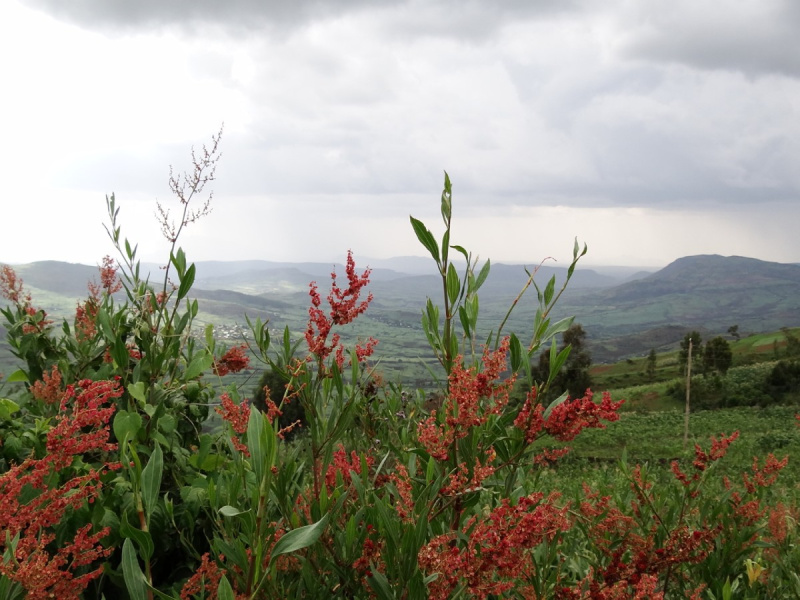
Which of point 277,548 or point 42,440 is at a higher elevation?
point 277,548

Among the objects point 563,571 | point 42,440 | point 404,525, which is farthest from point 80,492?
point 563,571

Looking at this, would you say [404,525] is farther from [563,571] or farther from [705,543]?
[705,543]

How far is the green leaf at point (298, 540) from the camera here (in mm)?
1275

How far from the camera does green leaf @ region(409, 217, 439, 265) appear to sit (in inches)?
76.7

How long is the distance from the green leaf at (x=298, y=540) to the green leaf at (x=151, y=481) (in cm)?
42

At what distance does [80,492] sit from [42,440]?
911mm

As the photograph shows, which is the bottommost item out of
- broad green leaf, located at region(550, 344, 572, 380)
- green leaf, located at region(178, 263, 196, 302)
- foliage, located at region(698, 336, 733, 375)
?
foliage, located at region(698, 336, 733, 375)

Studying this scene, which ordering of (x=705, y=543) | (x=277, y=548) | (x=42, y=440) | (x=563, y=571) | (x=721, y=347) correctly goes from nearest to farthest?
(x=277, y=548) → (x=42, y=440) → (x=705, y=543) → (x=563, y=571) → (x=721, y=347)

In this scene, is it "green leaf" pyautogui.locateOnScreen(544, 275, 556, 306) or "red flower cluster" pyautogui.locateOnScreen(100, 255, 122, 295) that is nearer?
"green leaf" pyautogui.locateOnScreen(544, 275, 556, 306)

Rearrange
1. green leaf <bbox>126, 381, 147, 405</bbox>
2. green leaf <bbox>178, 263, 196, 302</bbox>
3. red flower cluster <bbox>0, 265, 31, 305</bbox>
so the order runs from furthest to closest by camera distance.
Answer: red flower cluster <bbox>0, 265, 31, 305</bbox> < green leaf <bbox>178, 263, 196, 302</bbox> < green leaf <bbox>126, 381, 147, 405</bbox>

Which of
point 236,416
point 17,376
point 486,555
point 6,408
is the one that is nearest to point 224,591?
point 236,416

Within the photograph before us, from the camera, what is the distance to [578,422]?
1.93 meters

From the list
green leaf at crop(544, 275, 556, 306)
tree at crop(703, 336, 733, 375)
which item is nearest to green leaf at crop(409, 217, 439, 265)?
green leaf at crop(544, 275, 556, 306)

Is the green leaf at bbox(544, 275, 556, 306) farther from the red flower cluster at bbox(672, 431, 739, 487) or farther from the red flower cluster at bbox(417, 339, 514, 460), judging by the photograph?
the red flower cluster at bbox(672, 431, 739, 487)
